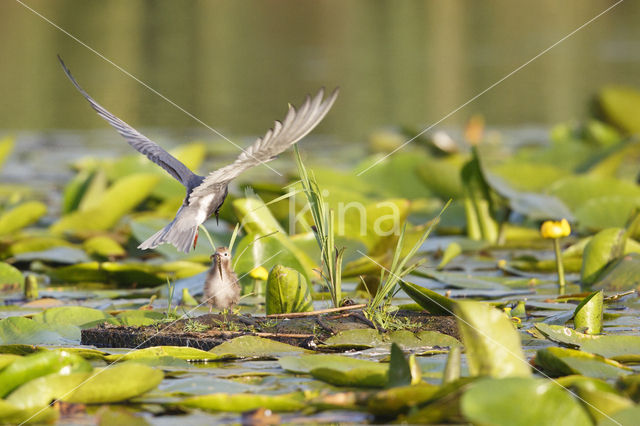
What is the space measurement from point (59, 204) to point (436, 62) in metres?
15.8

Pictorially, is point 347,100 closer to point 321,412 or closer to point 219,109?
point 219,109

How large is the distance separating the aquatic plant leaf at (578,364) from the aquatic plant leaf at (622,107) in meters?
7.32

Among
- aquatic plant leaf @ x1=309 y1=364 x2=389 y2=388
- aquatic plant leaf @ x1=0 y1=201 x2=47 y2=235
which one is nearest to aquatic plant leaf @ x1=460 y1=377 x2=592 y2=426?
aquatic plant leaf @ x1=309 y1=364 x2=389 y2=388

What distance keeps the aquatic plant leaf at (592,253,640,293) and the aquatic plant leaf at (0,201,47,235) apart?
3.67 m

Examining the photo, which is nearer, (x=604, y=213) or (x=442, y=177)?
(x=604, y=213)

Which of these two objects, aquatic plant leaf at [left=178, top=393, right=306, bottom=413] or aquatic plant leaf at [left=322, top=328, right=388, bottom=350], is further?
aquatic plant leaf at [left=322, top=328, right=388, bottom=350]

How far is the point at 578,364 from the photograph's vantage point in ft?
10.3

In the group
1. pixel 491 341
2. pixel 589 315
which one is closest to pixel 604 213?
pixel 589 315

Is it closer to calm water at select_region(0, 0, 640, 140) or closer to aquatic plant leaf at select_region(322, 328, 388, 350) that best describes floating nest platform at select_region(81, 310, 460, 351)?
aquatic plant leaf at select_region(322, 328, 388, 350)

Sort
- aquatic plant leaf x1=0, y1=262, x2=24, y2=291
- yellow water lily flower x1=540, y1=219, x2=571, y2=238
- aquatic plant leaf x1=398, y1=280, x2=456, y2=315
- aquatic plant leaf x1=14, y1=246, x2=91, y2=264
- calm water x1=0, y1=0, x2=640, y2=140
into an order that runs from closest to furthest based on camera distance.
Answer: aquatic plant leaf x1=398, y1=280, x2=456, y2=315
yellow water lily flower x1=540, y1=219, x2=571, y2=238
aquatic plant leaf x1=0, y1=262, x2=24, y2=291
aquatic plant leaf x1=14, y1=246, x2=91, y2=264
calm water x1=0, y1=0, x2=640, y2=140

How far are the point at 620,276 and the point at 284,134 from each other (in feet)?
7.73

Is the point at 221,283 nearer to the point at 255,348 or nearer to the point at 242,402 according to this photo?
the point at 255,348

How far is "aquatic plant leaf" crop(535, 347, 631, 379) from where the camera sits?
3.11m

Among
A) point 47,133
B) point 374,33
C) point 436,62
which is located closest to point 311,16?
point 374,33
